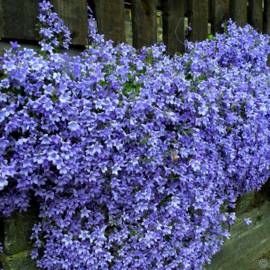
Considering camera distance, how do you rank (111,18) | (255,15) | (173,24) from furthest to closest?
1. (255,15)
2. (173,24)
3. (111,18)

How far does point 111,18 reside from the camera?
95.0 inches

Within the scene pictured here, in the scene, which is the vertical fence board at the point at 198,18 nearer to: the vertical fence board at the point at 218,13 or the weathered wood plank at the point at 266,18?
the vertical fence board at the point at 218,13

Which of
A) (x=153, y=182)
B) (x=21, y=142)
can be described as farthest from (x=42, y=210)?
(x=153, y=182)

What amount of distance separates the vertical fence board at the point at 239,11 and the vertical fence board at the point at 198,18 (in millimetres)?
536

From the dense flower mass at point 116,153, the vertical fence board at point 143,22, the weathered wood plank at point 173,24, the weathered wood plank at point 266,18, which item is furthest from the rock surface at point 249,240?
the weathered wood plank at point 266,18

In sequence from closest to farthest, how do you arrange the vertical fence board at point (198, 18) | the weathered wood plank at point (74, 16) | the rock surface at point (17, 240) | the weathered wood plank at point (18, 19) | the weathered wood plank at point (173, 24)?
the rock surface at point (17, 240), the weathered wood plank at point (18, 19), the weathered wood plank at point (74, 16), the weathered wood plank at point (173, 24), the vertical fence board at point (198, 18)

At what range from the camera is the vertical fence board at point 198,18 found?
3127mm

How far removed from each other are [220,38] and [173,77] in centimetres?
136

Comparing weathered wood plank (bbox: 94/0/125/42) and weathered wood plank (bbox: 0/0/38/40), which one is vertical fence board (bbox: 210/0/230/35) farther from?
weathered wood plank (bbox: 0/0/38/40)

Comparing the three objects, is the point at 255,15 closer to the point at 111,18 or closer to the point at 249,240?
the point at 111,18

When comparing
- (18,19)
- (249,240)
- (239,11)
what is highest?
(239,11)

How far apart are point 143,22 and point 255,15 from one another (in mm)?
1918

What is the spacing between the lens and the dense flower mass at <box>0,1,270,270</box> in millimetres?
1590

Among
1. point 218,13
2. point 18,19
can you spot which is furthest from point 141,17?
point 218,13
